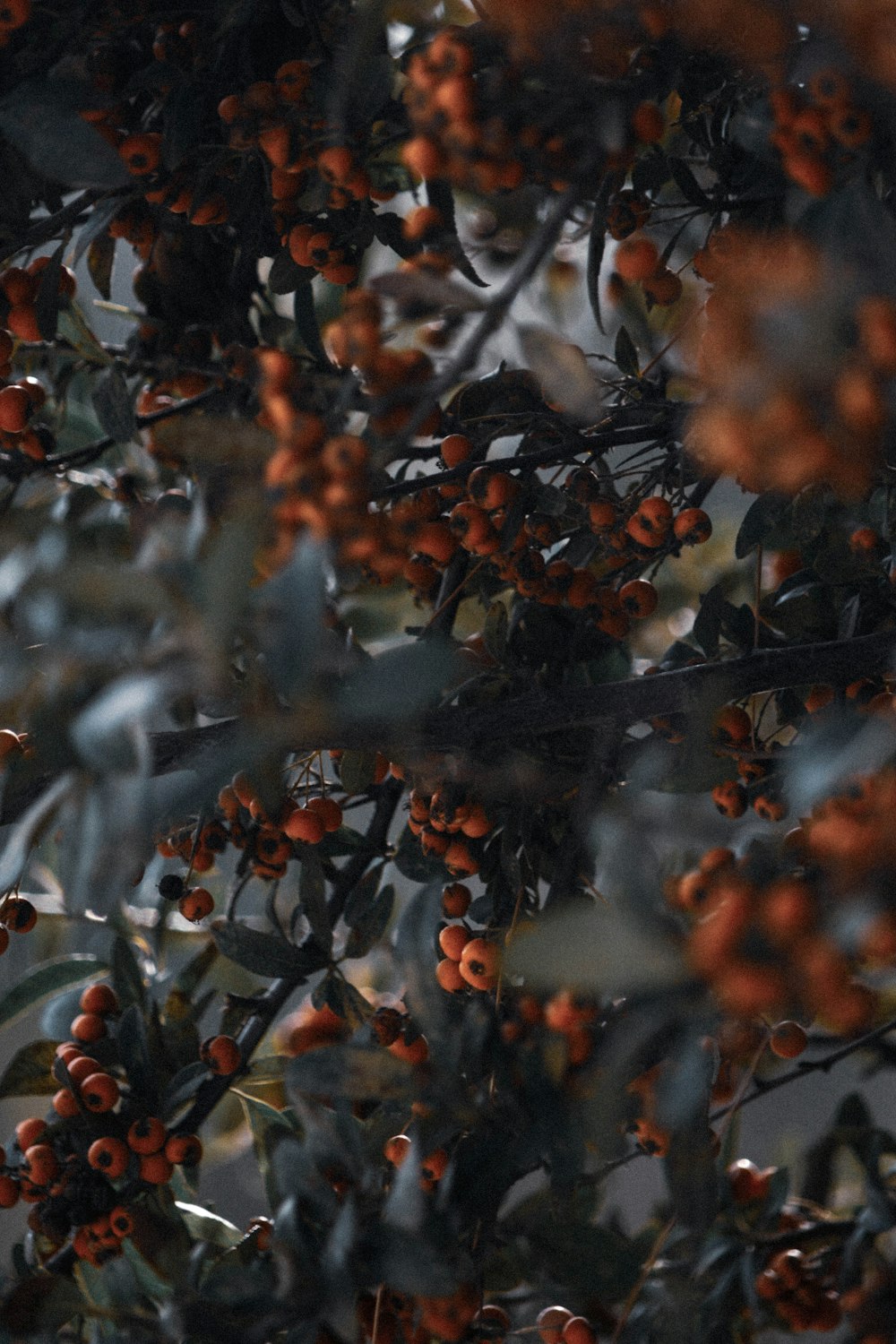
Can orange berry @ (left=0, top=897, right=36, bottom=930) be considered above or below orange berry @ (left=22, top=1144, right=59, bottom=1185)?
above

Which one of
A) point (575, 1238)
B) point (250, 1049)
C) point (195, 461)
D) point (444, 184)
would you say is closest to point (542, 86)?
point (444, 184)

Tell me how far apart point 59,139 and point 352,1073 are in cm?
44

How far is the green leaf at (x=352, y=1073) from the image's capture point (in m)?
0.50

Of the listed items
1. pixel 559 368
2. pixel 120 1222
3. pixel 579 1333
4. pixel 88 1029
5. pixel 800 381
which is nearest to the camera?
pixel 800 381

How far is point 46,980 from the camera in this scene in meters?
0.91

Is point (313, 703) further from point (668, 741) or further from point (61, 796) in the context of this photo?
point (668, 741)

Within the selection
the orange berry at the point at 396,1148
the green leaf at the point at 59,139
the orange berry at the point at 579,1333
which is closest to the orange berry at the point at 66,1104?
the orange berry at the point at 396,1148

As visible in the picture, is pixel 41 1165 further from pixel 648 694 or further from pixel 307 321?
pixel 307 321

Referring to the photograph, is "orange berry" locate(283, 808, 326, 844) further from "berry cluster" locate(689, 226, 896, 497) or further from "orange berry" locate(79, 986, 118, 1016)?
"berry cluster" locate(689, 226, 896, 497)

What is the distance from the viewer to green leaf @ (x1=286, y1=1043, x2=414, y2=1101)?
500 mm

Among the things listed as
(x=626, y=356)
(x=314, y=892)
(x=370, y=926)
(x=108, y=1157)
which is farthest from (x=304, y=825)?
(x=626, y=356)

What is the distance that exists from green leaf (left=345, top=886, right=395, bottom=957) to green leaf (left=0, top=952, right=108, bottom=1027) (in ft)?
0.78

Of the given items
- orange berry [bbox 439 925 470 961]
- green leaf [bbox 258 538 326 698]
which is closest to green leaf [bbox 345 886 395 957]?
orange berry [bbox 439 925 470 961]

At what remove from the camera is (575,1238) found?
1.75ft
